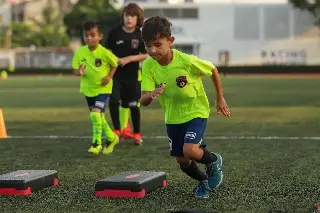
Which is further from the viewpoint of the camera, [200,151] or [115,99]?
[115,99]

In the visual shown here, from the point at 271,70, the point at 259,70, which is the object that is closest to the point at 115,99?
the point at 271,70

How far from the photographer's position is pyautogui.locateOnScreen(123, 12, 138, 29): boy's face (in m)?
9.66

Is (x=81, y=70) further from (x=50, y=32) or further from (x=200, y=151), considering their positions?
(x=50, y=32)

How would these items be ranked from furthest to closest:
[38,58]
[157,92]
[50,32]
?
[50,32]
[38,58]
[157,92]

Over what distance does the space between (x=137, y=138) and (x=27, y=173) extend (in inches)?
140

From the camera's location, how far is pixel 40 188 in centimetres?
621

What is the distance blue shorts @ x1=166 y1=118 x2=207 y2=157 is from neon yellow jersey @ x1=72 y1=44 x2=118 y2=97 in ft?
10.3

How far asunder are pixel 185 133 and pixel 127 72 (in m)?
4.29

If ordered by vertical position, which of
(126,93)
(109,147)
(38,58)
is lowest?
(38,58)

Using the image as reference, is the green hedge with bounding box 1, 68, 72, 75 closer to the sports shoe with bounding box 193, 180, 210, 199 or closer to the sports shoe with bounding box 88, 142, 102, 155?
the sports shoe with bounding box 88, 142, 102, 155

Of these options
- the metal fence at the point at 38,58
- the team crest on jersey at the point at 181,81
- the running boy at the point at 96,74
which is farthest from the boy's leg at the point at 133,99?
the metal fence at the point at 38,58

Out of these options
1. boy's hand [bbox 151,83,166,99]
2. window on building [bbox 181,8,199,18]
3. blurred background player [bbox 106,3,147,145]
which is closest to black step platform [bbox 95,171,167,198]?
boy's hand [bbox 151,83,166,99]

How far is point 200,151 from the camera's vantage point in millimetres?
5949

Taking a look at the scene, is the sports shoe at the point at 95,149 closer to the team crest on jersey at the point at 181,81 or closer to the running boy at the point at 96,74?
the running boy at the point at 96,74
